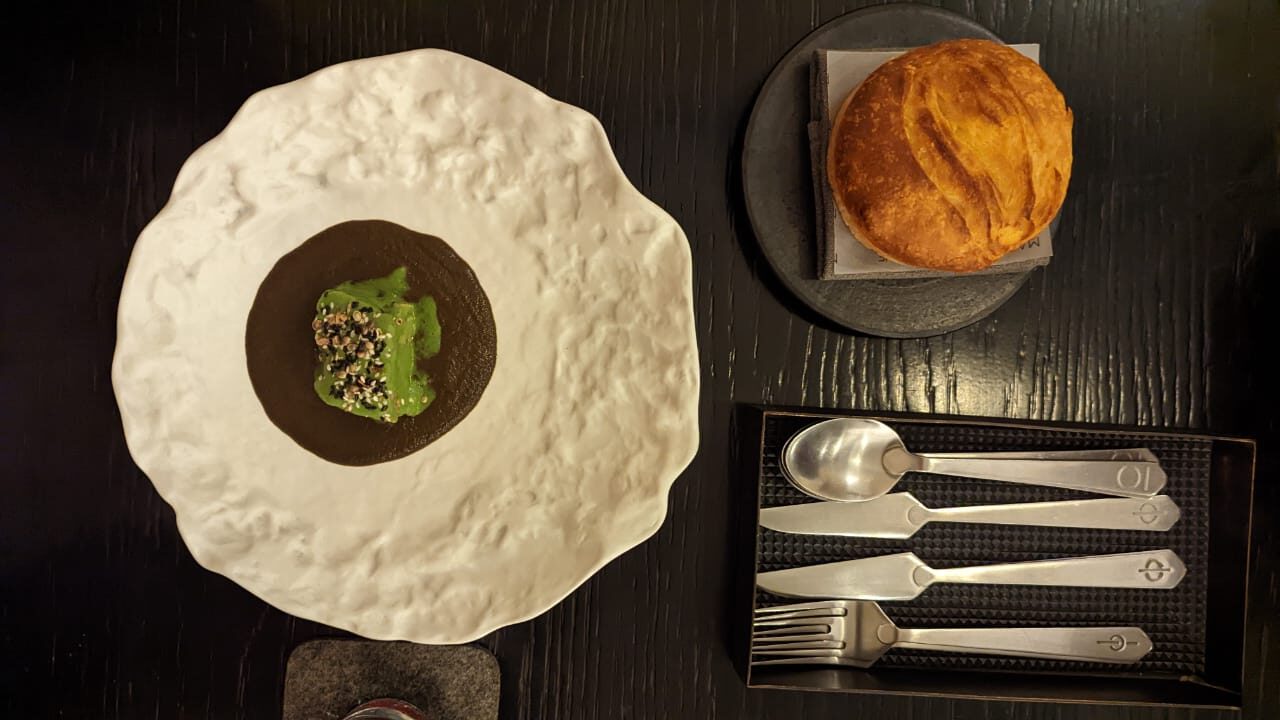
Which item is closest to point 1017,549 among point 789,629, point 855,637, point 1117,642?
point 1117,642

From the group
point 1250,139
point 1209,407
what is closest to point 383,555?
point 1209,407

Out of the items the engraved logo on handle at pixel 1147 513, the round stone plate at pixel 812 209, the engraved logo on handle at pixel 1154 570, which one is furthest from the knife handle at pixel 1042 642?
the round stone plate at pixel 812 209

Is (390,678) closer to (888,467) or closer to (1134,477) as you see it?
(888,467)

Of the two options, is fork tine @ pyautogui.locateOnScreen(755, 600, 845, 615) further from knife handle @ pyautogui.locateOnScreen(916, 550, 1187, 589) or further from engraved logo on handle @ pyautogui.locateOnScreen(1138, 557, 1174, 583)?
engraved logo on handle @ pyautogui.locateOnScreen(1138, 557, 1174, 583)

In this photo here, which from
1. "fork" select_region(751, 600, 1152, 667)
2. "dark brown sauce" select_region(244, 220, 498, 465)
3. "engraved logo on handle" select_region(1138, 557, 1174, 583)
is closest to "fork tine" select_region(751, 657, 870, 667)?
"fork" select_region(751, 600, 1152, 667)

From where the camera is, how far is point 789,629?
136 cm

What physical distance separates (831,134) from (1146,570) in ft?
3.45

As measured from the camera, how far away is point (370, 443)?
1404 millimetres

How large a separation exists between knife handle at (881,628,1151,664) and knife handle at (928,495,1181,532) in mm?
202

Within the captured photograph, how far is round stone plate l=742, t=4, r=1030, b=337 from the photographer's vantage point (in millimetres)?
1336

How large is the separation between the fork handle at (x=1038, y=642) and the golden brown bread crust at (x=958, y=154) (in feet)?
2.32

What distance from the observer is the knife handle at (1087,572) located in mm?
1392

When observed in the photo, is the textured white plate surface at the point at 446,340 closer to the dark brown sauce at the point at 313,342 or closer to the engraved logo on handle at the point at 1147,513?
the dark brown sauce at the point at 313,342

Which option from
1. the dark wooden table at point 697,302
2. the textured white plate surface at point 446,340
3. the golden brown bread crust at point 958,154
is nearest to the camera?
the golden brown bread crust at point 958,154
